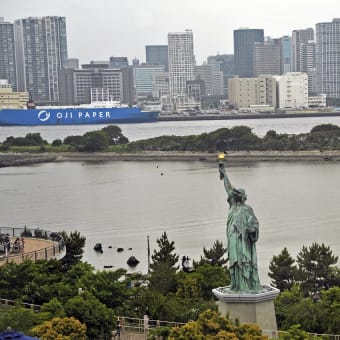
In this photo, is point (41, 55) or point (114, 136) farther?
Answer: point (41, 55)

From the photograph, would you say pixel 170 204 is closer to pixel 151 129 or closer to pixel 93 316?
pixel 93 316

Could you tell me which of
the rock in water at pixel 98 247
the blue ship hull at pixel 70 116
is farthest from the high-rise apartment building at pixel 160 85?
the rock in water at pixel 98 247

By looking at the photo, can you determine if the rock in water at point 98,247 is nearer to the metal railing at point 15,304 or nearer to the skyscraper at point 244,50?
the metal railing at point 15,304

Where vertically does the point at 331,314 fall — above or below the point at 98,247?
above

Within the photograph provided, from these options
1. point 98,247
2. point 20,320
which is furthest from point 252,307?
point 98,247

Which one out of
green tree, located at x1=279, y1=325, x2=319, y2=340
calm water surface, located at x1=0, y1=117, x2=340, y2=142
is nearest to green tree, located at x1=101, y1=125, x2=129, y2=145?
calm water surface, located at x1=0, y1=117, x2=340, y2=142

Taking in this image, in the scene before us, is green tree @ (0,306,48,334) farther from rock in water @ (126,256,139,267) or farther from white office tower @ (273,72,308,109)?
white office tower @ (273,72,308,109)

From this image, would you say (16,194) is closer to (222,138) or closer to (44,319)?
(222,138)

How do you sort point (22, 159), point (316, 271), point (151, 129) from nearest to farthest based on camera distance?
point (316, 271), point (22, 159), point (151, 129)

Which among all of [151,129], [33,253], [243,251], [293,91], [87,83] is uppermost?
[87,83]
